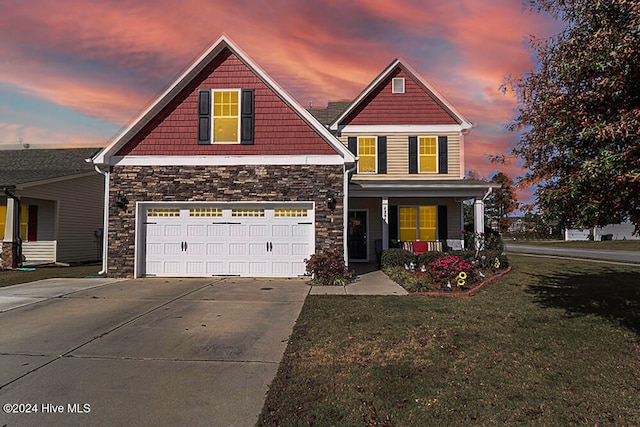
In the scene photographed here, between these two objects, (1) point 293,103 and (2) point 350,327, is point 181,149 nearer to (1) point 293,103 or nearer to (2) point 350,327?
(1) point 293,103

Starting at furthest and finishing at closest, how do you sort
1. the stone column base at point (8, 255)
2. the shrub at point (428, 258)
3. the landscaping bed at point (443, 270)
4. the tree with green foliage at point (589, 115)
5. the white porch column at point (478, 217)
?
the stone column base at point (8, 255), the white porch column at point (478, 217), the shrub at point (428, 258), the landscaping bed at point (443, 270), the tree with green foliage at point (589, 115)

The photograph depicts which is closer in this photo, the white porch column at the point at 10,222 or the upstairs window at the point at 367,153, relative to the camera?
the white porch column at the point at 10,222

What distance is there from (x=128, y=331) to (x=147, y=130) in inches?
309

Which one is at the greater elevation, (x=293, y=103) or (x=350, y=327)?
(x=293, y=103)

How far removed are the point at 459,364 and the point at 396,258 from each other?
8.66 m

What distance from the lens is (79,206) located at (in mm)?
18188

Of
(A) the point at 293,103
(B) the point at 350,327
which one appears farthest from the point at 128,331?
(A) the point at 293,103

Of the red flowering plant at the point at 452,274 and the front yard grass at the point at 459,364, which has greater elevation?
the red flowering plant at the point at 452,274

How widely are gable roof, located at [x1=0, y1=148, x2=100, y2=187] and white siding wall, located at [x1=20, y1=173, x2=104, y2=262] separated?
631 millimetres

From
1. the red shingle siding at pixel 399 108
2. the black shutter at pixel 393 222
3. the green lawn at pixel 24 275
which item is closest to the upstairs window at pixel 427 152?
the red shingle siding at pixel 399 108

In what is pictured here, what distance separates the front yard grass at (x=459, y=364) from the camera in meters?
3.54

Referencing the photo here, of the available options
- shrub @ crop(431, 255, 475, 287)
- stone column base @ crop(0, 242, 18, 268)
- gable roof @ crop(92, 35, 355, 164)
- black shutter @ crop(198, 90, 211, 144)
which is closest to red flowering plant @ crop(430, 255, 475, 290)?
shrub @ crop(431, 255, 475, 287)

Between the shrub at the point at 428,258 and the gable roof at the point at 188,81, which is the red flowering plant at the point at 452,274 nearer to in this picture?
the shrub at the point at 428,258

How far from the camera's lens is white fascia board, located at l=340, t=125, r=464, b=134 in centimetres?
1664
